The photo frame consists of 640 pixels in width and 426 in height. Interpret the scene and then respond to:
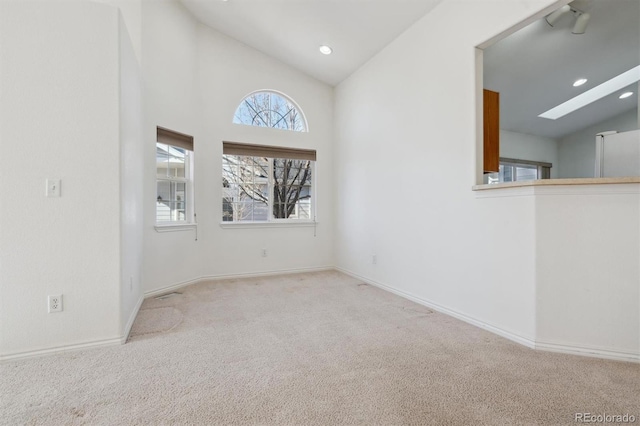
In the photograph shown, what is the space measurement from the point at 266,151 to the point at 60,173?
2780 millimetres

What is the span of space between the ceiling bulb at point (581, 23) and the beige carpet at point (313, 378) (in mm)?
3240

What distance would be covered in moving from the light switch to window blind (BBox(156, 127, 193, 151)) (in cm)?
170

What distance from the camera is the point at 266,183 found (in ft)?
15.1

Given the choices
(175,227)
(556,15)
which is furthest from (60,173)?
(556,15)

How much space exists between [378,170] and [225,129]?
2244 millimetres

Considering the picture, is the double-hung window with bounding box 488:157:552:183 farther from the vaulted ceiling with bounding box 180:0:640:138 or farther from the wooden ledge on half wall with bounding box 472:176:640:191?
the wooden ledge on half wall with bounding box 472:176:640:191

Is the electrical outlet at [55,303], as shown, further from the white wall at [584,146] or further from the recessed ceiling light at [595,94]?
the white wall at [584,146]

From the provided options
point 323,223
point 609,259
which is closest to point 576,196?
point 609,259

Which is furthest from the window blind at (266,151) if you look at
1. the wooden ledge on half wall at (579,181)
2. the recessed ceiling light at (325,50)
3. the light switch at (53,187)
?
the wooden ledge on half wall at (579,181)

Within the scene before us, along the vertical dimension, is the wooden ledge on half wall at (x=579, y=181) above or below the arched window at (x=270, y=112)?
below

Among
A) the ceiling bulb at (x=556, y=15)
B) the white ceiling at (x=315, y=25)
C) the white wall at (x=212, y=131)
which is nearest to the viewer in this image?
the ceiling bulb at (x=556, y=15)

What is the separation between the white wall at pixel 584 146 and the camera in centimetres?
542

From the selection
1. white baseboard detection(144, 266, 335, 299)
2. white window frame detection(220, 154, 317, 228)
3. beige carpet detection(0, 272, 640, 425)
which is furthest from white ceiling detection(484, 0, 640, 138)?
white baseboard detection(144, 266, 335, 299)

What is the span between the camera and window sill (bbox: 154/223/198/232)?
11.4 ft
